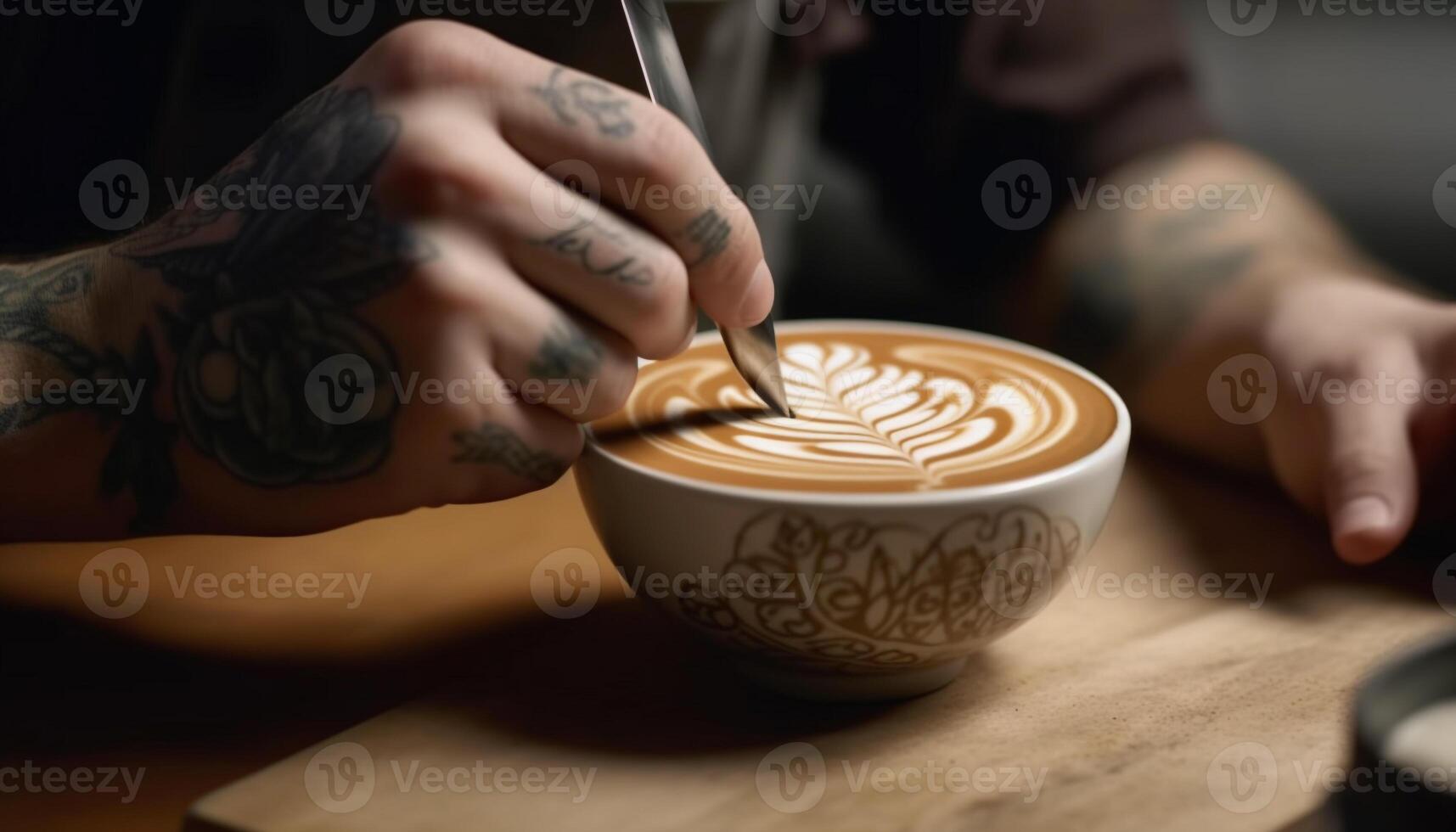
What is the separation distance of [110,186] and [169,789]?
96 centimetres

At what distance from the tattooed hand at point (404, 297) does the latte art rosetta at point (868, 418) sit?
0.06 meters

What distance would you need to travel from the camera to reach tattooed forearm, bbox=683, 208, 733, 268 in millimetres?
720

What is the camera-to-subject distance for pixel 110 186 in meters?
1.39

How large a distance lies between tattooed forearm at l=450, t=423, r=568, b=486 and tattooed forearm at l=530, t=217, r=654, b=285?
0.11 metres

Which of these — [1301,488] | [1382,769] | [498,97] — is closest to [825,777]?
[1382,769]
